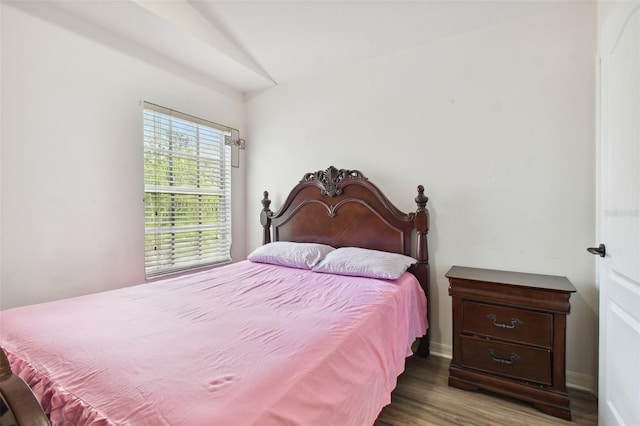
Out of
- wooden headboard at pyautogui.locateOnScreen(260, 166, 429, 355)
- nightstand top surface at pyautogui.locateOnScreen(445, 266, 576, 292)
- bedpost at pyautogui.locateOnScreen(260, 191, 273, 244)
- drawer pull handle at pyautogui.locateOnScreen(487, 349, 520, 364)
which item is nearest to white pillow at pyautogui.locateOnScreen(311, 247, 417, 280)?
wooden headboard at pyautogui.locateOnScreen(260, 166, 429, 355)

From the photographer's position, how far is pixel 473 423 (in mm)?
1687

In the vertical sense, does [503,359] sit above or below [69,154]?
below

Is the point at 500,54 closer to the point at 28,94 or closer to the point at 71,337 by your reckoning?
the point at 71,337

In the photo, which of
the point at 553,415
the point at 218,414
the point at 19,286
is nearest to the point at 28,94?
the point at 19,286

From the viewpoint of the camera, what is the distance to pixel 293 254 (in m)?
2.64

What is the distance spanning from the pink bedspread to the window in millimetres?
880

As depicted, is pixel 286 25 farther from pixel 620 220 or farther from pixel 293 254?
pixel 620 220

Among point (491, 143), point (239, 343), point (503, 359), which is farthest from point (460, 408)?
point (491, 143)

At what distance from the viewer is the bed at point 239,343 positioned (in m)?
0.85

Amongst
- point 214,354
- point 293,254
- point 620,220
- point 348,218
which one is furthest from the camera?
point 348,218

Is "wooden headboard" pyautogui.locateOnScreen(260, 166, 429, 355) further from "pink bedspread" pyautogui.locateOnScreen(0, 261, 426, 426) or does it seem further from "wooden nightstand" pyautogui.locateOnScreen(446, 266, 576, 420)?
"pink bedspread" pyautogui.locateOnScreen(0, 261, 426, 426)

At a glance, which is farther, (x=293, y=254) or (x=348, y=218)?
(x=348, y=218)

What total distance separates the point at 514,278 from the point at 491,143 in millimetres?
1001

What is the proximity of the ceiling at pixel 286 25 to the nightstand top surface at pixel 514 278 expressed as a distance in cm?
185
